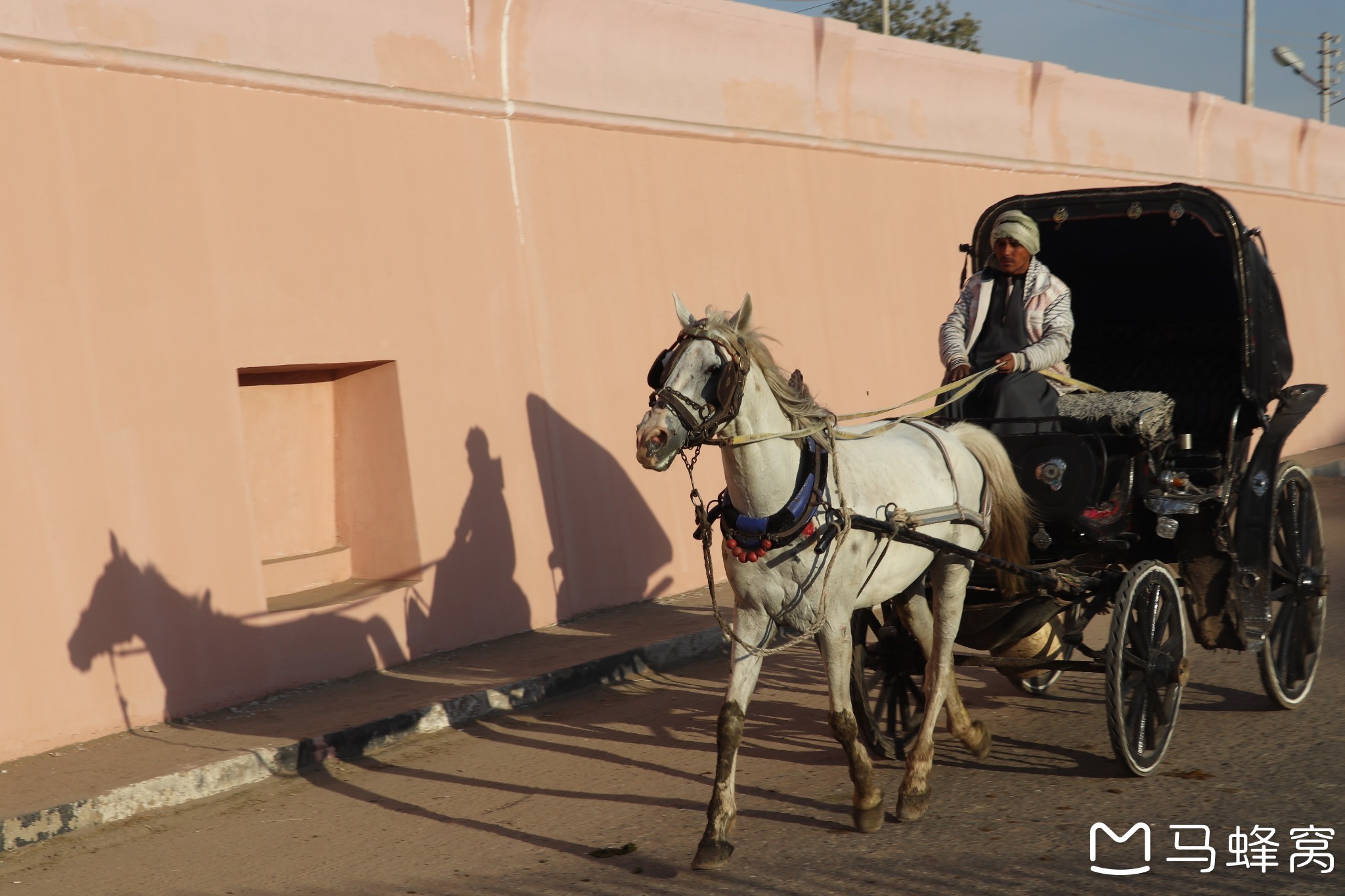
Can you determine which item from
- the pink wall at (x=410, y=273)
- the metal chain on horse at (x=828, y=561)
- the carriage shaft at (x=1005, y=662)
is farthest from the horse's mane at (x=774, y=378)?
the pink wall at (x=410, y=273)

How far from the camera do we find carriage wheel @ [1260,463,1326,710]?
617 cm

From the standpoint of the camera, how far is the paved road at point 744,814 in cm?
443

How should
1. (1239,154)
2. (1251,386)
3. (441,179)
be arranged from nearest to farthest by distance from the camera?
1. (1251,386)
2. (441,179)
3. (1239,154)

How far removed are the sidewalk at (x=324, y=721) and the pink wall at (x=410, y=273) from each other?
0.78 ft

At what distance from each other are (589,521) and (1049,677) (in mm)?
3703

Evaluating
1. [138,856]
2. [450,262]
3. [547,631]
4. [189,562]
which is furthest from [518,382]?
[138,856]

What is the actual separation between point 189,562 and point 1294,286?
17175 millimetres

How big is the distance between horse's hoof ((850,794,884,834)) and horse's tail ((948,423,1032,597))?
4.30ft

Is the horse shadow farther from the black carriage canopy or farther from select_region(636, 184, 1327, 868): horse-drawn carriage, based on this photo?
the black carriage canopy

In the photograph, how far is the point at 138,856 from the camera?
202 inches

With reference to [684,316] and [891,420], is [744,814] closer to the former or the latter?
[891,420]

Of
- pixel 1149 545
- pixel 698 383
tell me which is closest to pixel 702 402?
pixel 698 383

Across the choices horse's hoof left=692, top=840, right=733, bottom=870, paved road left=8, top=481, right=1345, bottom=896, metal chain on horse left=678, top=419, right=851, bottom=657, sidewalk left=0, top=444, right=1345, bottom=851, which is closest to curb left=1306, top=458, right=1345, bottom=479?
paved road left=8, top=481, right=1345, bottom=896

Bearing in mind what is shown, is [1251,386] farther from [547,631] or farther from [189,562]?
[189,562]
